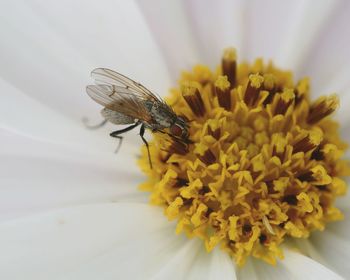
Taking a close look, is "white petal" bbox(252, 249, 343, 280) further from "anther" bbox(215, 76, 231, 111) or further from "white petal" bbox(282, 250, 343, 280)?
"anther" bbox(215, 76, 231, 111)

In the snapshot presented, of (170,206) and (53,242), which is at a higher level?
(170,206)

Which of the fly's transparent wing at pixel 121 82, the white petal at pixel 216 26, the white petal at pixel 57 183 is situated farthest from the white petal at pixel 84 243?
the white petal at pixel 216 26

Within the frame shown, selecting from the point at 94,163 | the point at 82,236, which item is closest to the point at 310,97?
the point at 94,163

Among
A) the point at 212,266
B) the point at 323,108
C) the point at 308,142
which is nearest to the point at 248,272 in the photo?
the point at 212,266

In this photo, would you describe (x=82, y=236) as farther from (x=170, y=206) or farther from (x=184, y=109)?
(x=184, y=109)

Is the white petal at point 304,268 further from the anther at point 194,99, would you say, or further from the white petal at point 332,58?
the white petal at point 332,58

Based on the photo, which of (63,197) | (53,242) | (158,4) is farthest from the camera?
(158,4)

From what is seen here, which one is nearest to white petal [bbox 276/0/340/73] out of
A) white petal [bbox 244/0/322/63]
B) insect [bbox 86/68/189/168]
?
white petal [bbox 244/0/322/63]
